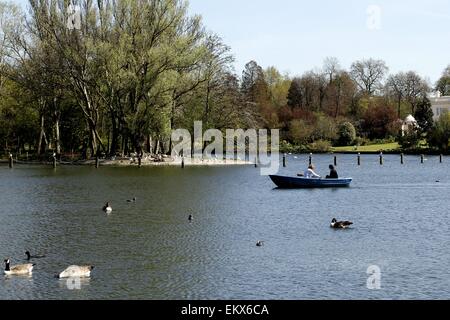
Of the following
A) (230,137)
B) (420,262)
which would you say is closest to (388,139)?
(230,137)

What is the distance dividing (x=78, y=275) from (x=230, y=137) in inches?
2663

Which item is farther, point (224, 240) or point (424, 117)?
point (424, 117)

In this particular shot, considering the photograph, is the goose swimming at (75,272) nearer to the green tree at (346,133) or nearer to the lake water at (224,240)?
the lake water at (224,240)

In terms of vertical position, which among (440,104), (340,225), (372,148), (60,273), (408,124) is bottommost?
(60,273)

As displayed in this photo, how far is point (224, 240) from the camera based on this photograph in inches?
1064

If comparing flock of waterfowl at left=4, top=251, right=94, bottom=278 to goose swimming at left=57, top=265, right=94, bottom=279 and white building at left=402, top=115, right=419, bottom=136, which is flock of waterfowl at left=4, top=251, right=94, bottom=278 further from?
white building at left=402, top=115, right=419, bottom=136

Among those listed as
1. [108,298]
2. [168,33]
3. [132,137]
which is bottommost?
[108,298]

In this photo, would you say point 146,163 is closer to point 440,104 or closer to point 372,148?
point 372,148

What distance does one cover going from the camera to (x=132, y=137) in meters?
72.3

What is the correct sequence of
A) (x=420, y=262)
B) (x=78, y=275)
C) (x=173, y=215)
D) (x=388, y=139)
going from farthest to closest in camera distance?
(x=388, y=139) → (x=173, y=215) → (x=420, y=262) → (x=78, y=275)

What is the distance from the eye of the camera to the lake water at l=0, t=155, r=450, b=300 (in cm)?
1942

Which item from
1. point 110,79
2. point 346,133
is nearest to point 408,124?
point 346,133

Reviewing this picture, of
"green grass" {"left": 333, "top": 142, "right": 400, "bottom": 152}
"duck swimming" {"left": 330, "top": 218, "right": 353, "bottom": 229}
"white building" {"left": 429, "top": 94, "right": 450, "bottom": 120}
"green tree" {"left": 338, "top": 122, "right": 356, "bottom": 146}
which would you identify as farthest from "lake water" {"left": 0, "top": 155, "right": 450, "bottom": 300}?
"white building" {"left": 429, "top": 94, "right": 450, "bottom": 120}

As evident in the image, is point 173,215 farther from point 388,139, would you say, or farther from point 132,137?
point 388,139
